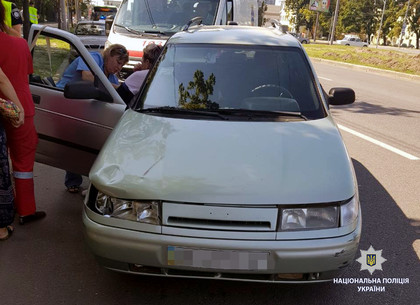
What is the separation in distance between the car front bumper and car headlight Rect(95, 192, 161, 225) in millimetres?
82

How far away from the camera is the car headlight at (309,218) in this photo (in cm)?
246

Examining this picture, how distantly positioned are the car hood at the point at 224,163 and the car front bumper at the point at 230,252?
0.73 feet

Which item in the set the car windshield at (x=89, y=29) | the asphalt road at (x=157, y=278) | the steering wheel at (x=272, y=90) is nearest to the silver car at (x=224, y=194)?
the steering wheel at (x=272, y=90)

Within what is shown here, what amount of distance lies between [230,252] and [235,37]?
90.7 inches

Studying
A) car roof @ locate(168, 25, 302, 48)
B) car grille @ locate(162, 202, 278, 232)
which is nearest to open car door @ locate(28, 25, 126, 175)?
car roof @ locate(168, 25, 302, 48)

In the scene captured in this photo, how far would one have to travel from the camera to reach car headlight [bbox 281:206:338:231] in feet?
8.05

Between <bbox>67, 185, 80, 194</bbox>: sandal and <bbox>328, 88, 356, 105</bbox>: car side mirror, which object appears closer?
<bbox>328, 88, 356, 105</bbox>: car side mirror

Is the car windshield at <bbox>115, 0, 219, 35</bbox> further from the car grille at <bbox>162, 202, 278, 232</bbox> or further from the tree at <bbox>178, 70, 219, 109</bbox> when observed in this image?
the car grille at <bbox>162, 202, 278, 232</bbox>

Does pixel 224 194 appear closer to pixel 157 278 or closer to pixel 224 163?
pixel 224 163

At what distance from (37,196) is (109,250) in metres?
2.32

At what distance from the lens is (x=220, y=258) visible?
7.91 ft

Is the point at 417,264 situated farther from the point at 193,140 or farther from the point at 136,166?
the point at 136,166

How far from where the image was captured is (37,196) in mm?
4520

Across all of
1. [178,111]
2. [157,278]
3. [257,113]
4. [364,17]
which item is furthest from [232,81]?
[364,17]
